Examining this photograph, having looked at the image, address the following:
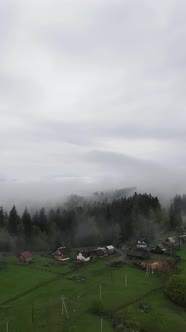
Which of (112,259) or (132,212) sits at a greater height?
(132,212)

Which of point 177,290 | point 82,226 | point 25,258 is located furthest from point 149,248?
point 25,258

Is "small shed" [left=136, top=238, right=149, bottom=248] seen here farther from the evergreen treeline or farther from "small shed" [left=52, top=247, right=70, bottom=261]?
"small shed" [left=52, top=247, right=70, bottom=261]

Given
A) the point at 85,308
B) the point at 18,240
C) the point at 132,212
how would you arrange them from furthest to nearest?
the point at 132,212 < the point at 18,240 < the point at 85,308

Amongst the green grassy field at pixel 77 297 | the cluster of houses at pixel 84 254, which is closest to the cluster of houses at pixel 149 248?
the cluster of houses at pixel 84 254

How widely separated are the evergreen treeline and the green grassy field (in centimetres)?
1702

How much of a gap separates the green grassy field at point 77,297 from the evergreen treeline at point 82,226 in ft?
55.8

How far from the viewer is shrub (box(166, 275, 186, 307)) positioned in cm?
6144

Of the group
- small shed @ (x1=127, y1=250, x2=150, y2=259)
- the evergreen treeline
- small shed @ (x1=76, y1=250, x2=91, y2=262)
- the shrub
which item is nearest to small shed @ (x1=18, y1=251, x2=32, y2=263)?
the evergreen treeline

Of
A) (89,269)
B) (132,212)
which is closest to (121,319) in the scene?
(89,269)

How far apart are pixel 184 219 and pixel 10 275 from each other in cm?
10697

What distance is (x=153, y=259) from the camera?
9494 cm

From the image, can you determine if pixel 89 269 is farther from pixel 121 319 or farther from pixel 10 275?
pixel 121 319

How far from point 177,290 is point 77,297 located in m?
21.7

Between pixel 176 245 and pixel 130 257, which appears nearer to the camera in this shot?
pixel 130 257
